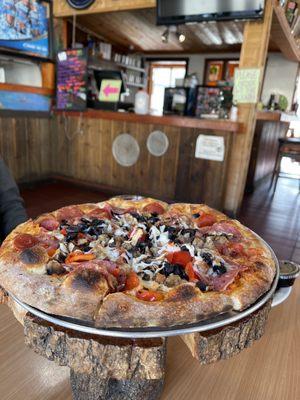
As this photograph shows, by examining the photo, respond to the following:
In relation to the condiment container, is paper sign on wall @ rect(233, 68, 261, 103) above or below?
above

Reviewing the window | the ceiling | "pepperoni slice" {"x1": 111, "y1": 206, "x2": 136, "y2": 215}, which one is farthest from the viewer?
the window

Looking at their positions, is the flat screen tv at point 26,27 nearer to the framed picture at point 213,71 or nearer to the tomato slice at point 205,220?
the tomato slice at point 205,220

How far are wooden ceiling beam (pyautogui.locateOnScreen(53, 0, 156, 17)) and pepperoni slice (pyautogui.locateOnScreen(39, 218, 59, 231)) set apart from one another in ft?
11.4

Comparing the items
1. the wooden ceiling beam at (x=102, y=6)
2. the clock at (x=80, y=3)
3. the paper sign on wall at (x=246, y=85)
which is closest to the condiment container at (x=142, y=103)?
the wooden ceiling beam at (x=102, y=6)

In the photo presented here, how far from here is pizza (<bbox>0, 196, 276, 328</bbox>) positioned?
594 millimetres

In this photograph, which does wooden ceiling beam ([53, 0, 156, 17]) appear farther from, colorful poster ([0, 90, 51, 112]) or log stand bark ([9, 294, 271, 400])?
log stand bark ([9, 294, 271, 400])

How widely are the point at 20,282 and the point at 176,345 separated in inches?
19.2

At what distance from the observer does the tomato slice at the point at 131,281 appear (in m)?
0.68

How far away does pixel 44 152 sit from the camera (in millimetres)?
4504

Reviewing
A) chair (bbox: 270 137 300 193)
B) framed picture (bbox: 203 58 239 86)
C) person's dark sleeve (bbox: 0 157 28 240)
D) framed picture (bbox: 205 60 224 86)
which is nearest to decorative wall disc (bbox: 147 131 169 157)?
chair (bbox: 270 137 300 193)

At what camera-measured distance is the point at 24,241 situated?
0.80m

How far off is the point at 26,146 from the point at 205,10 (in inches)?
108

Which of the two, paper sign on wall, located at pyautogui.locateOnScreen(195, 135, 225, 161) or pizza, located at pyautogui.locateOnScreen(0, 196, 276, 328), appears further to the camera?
paper sign on wall, located at pyautogui.locateOnScreen(195, 135, 225, 161)

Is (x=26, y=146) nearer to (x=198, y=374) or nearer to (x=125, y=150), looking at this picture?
(x=125, y=150)
